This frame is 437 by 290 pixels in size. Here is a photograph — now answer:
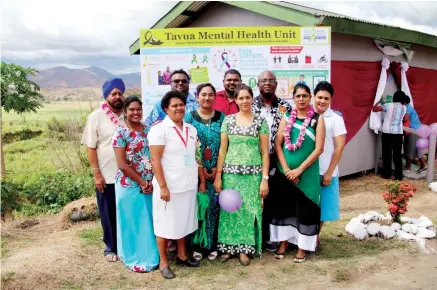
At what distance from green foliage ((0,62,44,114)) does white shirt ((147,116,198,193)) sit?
19.0ft

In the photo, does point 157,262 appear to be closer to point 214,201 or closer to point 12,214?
point 214,201

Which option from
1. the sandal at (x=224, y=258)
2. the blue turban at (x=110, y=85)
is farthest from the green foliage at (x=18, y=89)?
the sandal at (x=224, y=258)

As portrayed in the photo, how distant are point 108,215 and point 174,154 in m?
1.06

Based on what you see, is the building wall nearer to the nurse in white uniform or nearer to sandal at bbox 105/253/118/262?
the nurse in white uniform

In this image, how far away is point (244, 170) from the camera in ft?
13.3

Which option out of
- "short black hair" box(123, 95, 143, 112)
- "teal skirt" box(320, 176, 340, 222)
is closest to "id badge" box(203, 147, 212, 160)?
"short black hair" box(123, 95, 143, 112)

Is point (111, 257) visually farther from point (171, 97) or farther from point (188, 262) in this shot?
point (171, 97)

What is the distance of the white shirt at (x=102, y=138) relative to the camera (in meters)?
4.12

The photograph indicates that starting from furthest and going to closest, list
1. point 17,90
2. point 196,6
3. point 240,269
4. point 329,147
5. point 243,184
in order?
point 17,90
point 196,6
point 329,147
point 240,269
point 243,184

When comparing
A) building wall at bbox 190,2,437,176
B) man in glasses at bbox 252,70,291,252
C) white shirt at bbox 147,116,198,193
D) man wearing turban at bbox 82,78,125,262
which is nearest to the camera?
white shirt at bbox 147,116,198,193

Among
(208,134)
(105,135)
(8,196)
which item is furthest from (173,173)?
(8,196)

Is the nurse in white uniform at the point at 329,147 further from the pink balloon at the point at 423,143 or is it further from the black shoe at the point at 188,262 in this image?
the pink balloon at the point at 423,143

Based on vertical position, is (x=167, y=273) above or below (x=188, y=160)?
below

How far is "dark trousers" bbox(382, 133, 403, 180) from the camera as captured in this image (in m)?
8.35
